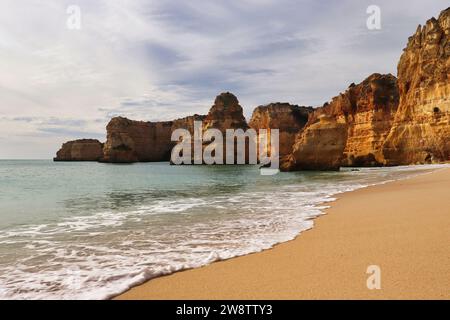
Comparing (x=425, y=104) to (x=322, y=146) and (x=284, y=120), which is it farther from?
(x=284, y=120)

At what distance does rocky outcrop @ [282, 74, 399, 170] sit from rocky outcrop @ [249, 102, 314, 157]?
27.0 m

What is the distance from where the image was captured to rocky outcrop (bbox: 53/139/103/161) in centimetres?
15062

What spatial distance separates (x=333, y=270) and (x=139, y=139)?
435 feet

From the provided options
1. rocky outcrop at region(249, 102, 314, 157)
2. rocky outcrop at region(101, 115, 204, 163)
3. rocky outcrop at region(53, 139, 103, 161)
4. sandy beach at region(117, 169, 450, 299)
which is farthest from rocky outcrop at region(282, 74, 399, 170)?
rocky outcrop at region(53, 139, 103, 161)

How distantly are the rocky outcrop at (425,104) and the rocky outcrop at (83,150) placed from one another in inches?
5286

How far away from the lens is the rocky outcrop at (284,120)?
99.1m

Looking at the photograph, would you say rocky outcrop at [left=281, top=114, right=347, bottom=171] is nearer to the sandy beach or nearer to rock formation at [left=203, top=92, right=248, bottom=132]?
the sandy beach

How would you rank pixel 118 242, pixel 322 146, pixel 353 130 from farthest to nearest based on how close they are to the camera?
pixel 353 130 → pixel 322 146 → pixel 118 242

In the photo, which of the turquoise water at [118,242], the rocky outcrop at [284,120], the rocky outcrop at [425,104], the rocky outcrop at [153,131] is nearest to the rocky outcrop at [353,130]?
the rocky outcrop at [425,104]

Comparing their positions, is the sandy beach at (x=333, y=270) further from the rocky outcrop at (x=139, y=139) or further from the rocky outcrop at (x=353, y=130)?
the rocky outcrop at (x=139, y=139)

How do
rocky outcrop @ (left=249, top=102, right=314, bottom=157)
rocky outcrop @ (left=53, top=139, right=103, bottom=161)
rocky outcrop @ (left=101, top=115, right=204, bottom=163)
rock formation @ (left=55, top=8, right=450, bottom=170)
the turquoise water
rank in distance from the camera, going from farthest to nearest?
rocky outcrop @ (left=53, top=139, right=103, bottom=161) < rocky outcrop @ (left=101, top=115, right=204, bottom=163) < rocky outcrop @ (left=249, top=102, right=314, bottom=157) < rock formation @ (left=55, top=8, right=450, bottom=170) < the turquoise water

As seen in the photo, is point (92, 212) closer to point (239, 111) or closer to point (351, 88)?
point (351, 88)

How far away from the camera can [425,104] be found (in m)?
39.8

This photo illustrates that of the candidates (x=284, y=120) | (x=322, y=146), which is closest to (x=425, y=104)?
(x=322, y=146)
